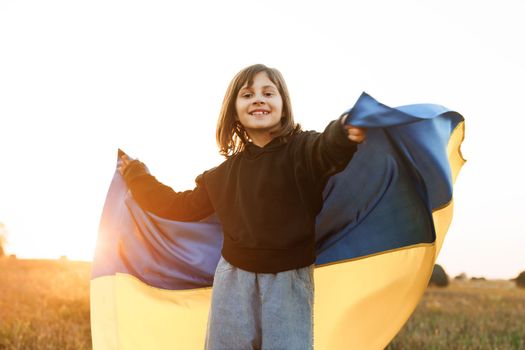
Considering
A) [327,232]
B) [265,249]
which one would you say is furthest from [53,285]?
[265,249]

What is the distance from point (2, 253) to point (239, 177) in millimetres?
16472

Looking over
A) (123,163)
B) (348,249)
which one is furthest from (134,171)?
(348,249)

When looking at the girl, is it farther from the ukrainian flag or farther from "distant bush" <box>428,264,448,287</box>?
"distant bush" <box>428,264,448,287</box>

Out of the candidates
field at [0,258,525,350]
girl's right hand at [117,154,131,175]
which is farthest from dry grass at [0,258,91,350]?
girl's right hand at [117,154,131,175]

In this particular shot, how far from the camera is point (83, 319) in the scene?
27.4 ft

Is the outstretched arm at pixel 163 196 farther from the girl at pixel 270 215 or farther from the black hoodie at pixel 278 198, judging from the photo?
the black hoodie at pixel 278 198

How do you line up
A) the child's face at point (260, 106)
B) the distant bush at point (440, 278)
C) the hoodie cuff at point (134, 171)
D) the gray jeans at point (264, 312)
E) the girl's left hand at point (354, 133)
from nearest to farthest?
1. the girl's left hand at point (354, 133)
2. the gray jeans at point (264, 312)
3. the child's face at point (260, 106)
4. the hoodie cuff at point (134, 171)
5. the distant bush at point (440, 278)

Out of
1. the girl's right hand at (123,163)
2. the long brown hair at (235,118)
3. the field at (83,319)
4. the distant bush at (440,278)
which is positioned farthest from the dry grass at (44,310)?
the distant bush at (440,278)

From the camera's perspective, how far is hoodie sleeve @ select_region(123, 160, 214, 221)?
166 inches

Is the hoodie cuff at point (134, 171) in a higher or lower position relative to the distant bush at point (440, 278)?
higher

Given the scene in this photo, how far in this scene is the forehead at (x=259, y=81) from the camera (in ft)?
12.5

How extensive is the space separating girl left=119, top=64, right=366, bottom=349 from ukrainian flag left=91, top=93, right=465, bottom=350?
0.44 m

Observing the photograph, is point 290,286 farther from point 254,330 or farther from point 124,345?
point 124,345

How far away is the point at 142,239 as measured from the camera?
520 cm
